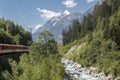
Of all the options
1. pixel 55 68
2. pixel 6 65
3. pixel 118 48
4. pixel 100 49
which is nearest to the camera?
pixel 6 65

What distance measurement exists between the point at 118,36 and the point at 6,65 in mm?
70783

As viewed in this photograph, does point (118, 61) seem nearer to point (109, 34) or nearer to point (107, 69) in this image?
point (107, 69)

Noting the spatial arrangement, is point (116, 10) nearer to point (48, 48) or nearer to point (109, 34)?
point (109, 34)

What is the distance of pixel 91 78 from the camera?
88188mm

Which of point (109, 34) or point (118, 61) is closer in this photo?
point (118, 61)

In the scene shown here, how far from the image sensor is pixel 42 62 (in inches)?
2420

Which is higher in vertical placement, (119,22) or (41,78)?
(119,22)

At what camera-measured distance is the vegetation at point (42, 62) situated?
1653 inches

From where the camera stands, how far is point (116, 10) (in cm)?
16138

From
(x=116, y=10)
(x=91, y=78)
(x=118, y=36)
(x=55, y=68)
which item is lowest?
(x=91, y=78)

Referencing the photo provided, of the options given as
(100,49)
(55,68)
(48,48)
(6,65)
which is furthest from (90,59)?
(6,65)

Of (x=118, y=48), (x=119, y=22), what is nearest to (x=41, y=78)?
(x=118, y=48)

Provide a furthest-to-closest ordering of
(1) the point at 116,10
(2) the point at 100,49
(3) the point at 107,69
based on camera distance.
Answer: (1) the point at 116,10, (2) the point at 100,49, (3) the point at 107,69

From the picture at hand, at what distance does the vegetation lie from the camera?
4199cm
